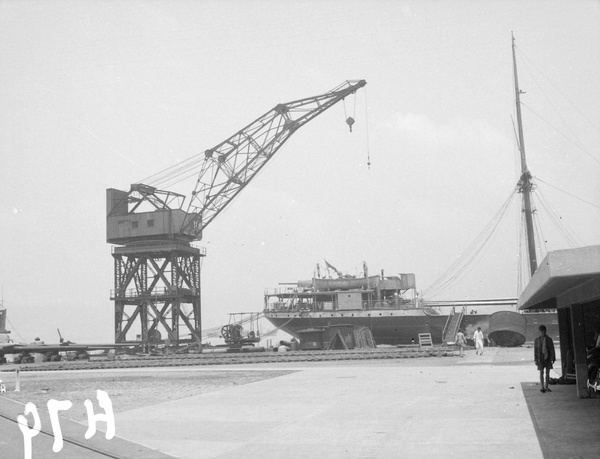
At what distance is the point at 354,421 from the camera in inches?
493

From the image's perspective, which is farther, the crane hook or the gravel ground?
the crane hook

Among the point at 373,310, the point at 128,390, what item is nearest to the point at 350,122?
the point at 373,310

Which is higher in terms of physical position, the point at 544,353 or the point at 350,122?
the point at 350,122

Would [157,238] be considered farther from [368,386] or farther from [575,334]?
[575,334]

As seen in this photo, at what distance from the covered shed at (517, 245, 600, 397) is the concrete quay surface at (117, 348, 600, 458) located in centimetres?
124

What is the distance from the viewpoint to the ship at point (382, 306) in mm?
68100

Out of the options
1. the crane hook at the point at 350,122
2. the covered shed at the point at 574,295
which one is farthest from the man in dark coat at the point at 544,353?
the crane hook at the point at 350,122

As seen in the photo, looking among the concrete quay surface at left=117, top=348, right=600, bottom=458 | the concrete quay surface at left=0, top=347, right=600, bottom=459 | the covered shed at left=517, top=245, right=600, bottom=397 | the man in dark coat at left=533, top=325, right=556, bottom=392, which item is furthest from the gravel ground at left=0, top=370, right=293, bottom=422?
the covered shed at left=517, top=245, right=600, bottom=397

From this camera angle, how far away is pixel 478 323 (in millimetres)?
66812

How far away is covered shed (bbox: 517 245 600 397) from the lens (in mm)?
8305

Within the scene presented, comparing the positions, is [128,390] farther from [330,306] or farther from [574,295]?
[330,306]

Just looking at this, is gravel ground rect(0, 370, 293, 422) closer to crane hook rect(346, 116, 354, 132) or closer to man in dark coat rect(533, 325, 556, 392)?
man in dark coat rect(533, 325, 556, 392)

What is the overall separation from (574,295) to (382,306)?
57.0 meters

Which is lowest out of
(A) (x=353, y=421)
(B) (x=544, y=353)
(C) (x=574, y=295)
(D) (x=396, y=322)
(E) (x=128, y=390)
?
(E) (x=128, y=390)
